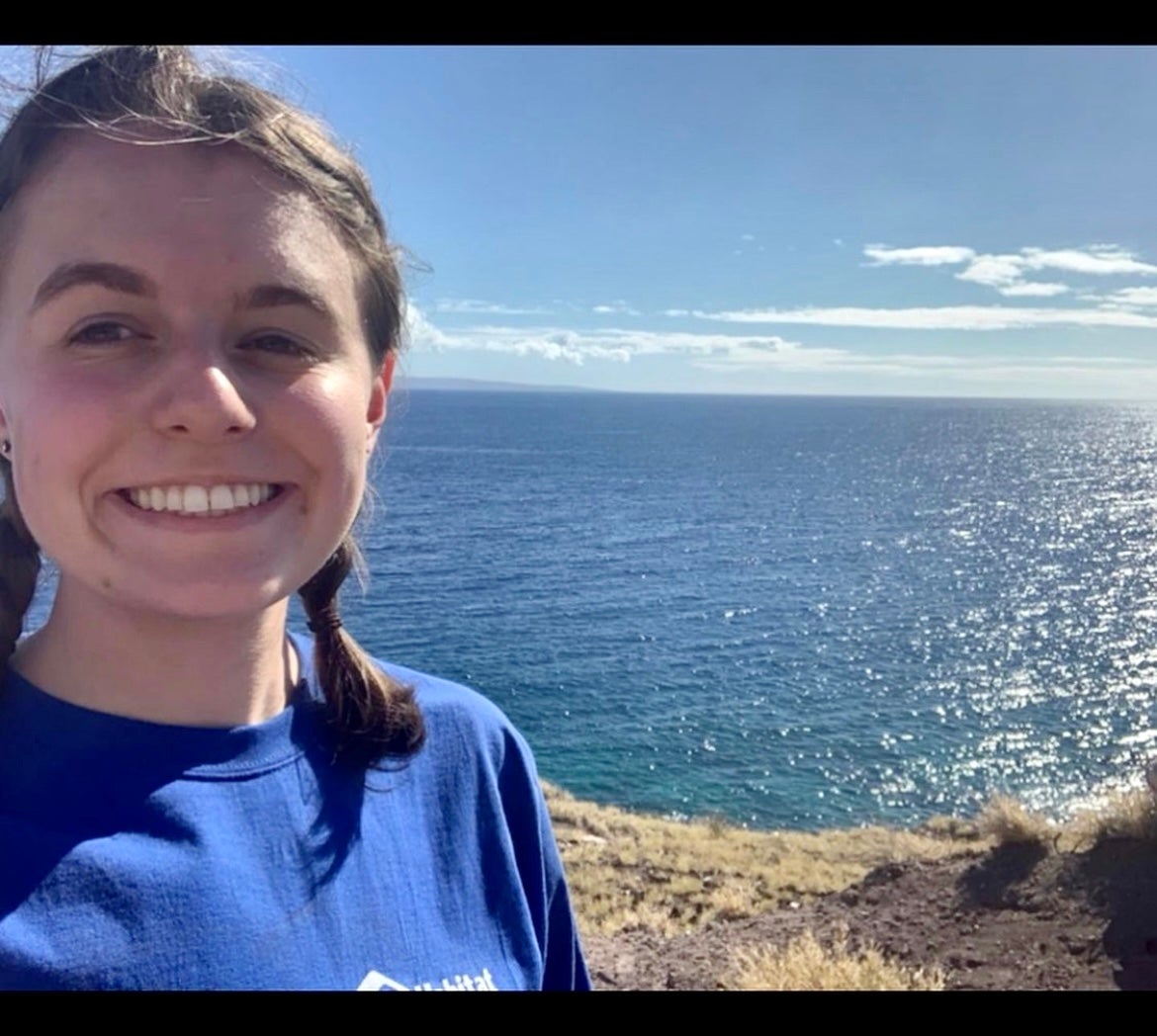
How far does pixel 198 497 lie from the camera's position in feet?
4.74

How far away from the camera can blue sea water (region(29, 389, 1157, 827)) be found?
31359 mm

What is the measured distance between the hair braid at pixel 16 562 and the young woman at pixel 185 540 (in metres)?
0.05

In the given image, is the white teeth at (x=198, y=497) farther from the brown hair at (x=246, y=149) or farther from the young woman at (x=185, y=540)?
the brown hair at (x=246, y=149)

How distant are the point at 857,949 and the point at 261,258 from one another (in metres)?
9.70

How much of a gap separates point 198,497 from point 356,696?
1.70 ft

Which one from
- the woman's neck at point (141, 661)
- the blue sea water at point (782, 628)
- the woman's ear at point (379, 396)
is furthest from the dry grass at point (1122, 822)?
the woman's neck at point (141, 661)

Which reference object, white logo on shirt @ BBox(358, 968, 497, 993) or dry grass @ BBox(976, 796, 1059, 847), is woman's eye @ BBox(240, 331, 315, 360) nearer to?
white logo on shirt @ BBox(358, 968, 497, 993)

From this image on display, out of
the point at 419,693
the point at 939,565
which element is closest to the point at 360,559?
the point at 419,693

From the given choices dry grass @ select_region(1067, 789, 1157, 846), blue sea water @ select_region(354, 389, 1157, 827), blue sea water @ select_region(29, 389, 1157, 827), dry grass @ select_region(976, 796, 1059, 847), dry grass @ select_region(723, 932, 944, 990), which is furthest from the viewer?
blue sea water @ select_region(354, 389, 1157, 827)

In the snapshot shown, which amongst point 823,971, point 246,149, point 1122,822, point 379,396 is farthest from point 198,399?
point 1122,822

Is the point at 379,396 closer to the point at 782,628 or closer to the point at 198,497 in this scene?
the point at 198,497

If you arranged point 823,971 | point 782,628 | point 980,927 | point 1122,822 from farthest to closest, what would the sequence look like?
point 782,628 < point 1122,822 < point 980,927 < point 823,971

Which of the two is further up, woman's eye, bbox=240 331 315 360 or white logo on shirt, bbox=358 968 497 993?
woman's eye, bbox=240 331 315 360

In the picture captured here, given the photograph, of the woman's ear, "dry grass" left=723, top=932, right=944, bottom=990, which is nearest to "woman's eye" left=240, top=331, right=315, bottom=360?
the woman's ear
